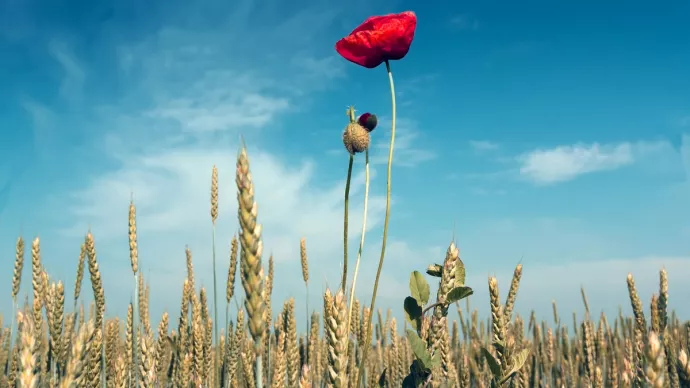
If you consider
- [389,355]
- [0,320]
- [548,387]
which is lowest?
[548,387]

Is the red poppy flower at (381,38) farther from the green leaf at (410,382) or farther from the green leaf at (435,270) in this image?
the green leaf at (410,382)

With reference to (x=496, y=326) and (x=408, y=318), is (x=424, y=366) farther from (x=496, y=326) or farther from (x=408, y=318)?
(x=496, y=326)

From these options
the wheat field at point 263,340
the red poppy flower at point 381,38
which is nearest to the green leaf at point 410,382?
the wheat field at point 263,340

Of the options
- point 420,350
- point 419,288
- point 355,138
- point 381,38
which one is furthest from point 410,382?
point 381,38

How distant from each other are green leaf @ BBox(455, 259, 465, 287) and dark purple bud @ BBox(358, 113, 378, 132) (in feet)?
2.53

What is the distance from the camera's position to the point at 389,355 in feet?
12.4

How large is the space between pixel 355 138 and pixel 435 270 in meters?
0.68

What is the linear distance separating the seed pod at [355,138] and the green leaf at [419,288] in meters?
0.68

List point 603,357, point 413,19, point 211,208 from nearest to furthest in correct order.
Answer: point 413,19 → point 211,208 → point 603,357

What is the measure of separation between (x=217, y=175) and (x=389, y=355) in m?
1.85

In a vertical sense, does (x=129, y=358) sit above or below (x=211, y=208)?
below

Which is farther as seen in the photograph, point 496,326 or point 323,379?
point 323,379

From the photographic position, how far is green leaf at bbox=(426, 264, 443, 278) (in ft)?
5.92

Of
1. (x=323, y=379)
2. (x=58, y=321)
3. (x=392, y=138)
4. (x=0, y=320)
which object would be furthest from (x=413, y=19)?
(x=0, y=320)
